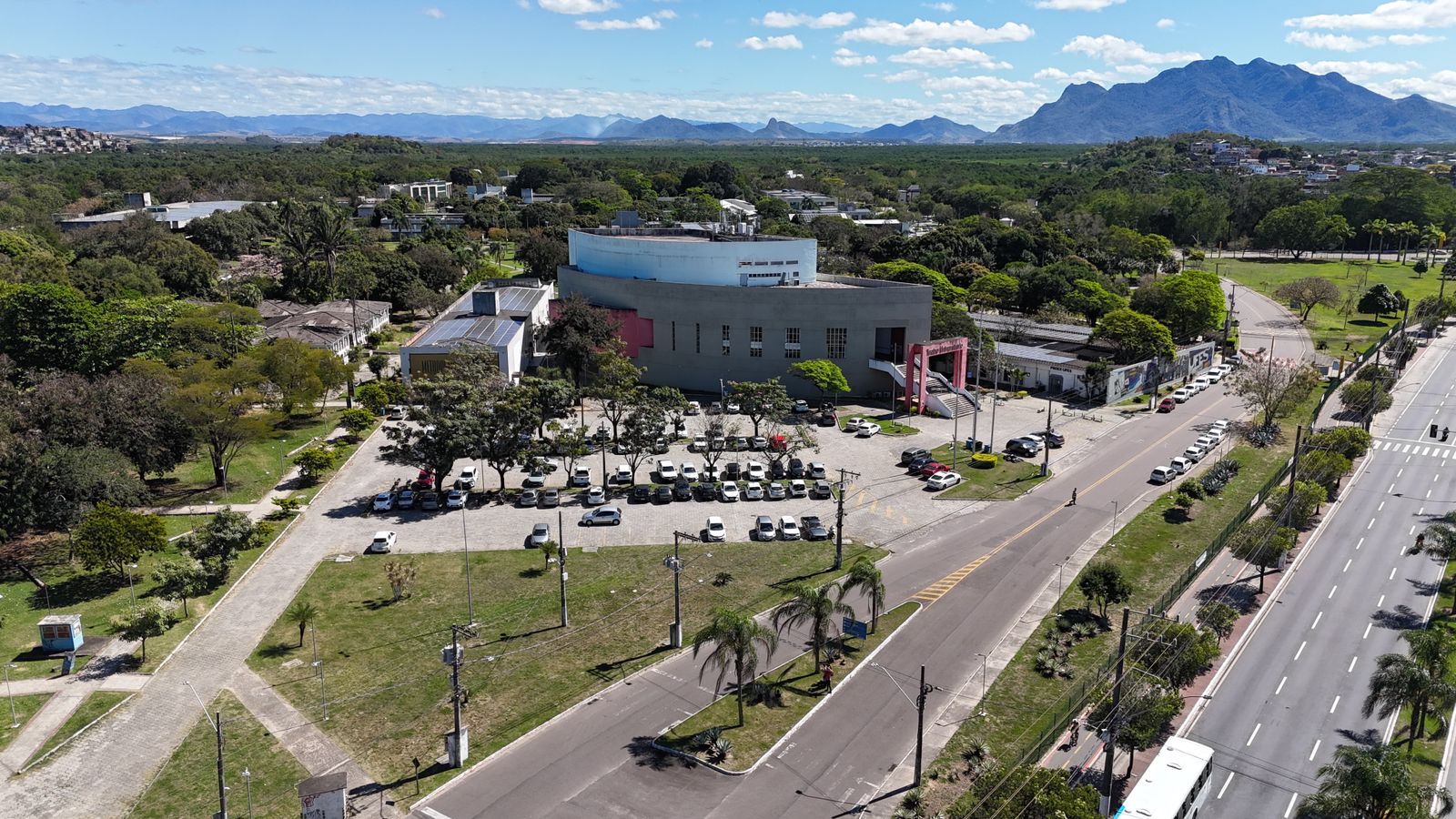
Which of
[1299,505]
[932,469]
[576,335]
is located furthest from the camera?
[576,335]

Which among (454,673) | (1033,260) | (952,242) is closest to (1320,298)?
(1033,260)

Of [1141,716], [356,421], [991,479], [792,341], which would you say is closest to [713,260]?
[792,341]

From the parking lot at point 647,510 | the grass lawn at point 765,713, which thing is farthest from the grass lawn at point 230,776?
the parking lot at point 647,510

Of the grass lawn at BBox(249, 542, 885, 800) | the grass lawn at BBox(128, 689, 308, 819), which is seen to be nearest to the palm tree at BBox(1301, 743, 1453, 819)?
the grass lawn at BBox(249, 542, 885, 800)

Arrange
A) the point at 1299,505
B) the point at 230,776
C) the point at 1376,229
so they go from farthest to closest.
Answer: the point at 1376,229
the point at 1299,505
the point at 230,776

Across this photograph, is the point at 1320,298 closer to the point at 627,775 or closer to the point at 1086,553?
the point at 1086,553

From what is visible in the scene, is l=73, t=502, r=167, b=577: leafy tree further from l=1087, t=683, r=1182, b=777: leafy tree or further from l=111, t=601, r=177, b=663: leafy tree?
l=1087, t=683, r=1182, b=777: leafy tree

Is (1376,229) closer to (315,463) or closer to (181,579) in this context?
(315,463)
